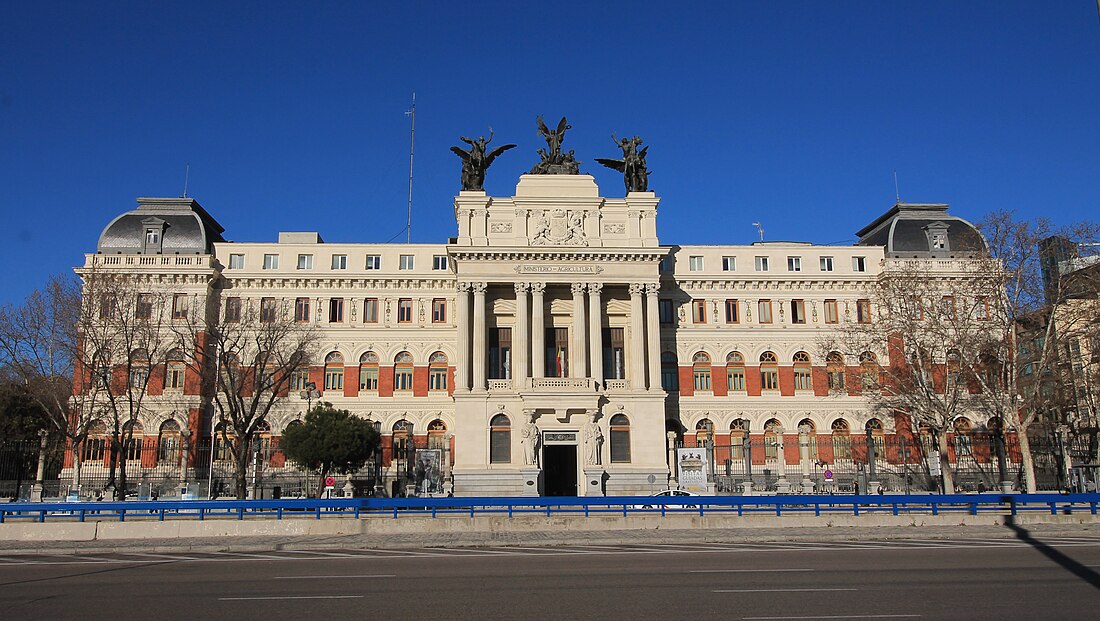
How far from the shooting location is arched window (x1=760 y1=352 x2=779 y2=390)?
61.1m

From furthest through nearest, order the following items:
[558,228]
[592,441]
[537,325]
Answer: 1. [558,228]
2. [537,325]
3. [592,441]

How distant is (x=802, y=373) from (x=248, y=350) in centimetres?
3933

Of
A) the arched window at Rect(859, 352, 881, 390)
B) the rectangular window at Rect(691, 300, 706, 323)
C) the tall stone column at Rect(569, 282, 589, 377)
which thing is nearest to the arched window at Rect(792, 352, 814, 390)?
the arched window at Rect(859, 352, 881, 390)

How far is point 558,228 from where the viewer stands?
56.5 meters

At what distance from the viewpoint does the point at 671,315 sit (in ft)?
203

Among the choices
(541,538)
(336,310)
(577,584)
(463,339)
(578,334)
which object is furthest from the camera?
(336,310)

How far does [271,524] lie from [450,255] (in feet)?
96.4

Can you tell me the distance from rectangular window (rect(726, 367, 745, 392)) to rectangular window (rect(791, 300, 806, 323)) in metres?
5.75

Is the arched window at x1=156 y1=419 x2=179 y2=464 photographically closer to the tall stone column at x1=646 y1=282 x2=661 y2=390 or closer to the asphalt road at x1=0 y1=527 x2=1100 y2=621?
the tall stone column at x1=646 y1=282 x2=661 y2=390

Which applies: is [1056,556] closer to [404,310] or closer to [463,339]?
A: [463,339]

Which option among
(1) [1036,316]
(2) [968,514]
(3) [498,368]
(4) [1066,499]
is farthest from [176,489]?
(1) [1036,316]

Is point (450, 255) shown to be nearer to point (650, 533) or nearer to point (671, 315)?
point (671, 315)

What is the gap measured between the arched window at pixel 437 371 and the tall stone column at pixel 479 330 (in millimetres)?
5674

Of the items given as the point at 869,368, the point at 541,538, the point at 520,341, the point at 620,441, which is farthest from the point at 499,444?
the point at 541,538
